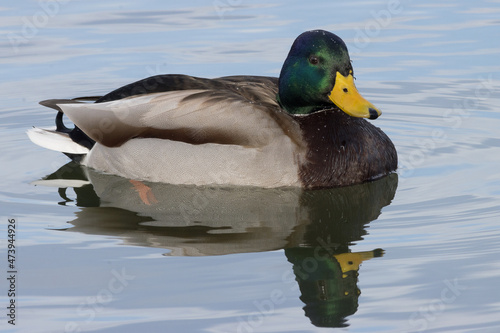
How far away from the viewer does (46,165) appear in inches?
427

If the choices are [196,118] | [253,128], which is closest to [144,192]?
[196,118]

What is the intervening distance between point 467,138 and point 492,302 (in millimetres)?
4490

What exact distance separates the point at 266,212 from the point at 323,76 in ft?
4.94

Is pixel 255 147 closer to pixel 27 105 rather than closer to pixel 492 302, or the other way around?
pixel 492 302

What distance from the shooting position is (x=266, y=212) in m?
9.11

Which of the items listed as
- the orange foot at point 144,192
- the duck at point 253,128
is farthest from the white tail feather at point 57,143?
the orange foot at point 144,192

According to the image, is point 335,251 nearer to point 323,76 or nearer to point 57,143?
point 323,76

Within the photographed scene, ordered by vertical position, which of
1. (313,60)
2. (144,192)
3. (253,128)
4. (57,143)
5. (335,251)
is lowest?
(144,192)

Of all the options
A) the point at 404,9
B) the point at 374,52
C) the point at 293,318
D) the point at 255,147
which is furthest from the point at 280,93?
the point at 404,9

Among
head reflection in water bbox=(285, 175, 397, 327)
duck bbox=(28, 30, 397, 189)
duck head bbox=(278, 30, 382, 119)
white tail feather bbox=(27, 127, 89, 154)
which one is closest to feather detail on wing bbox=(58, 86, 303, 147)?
duck bbox=(28, 30, 397, 189)

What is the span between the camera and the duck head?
958 cm

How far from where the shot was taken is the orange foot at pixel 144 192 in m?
9.57

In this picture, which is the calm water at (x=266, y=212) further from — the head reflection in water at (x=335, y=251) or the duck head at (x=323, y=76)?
the duck head at (x=323, y=76)

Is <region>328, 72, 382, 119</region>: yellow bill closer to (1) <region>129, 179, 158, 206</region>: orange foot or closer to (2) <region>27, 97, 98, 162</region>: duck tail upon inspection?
(1) <region>129, 179, 158, 206</region>: orange foot
